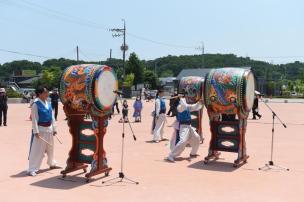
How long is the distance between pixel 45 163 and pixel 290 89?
9199 cm

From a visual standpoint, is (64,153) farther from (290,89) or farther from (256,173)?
(290,89)

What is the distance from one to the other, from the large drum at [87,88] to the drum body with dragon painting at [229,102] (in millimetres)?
2625

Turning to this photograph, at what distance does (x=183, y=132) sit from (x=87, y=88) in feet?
11.1

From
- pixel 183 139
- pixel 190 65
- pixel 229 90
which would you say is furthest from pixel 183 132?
pixel 190 65

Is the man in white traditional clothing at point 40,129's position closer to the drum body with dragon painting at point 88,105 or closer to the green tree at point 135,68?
the drum body with dragon painting at point 88,105

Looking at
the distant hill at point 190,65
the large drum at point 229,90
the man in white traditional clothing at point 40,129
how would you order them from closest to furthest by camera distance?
the man in white traditional clothing at point 40,129 → the large drum at point 229,90 → the distant hill at point 190,65

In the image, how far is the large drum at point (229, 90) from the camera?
9367mm

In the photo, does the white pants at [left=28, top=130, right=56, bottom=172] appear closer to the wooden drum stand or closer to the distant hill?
the wooden drum stand

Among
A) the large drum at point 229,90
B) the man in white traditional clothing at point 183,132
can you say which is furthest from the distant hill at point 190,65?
the large drum at point 229,90

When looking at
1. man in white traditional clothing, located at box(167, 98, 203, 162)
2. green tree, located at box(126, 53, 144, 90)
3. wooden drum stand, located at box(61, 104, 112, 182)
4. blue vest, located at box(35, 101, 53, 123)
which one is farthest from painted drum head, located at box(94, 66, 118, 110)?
green tree, located at box(126, 53, 144, 90)

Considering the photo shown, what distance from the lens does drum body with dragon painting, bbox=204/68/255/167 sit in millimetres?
9406

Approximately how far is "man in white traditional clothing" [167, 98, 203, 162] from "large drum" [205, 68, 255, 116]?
0.59m

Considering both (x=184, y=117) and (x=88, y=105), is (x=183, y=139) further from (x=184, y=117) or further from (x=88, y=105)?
(x=88, y=105)

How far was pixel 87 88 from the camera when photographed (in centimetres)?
791
